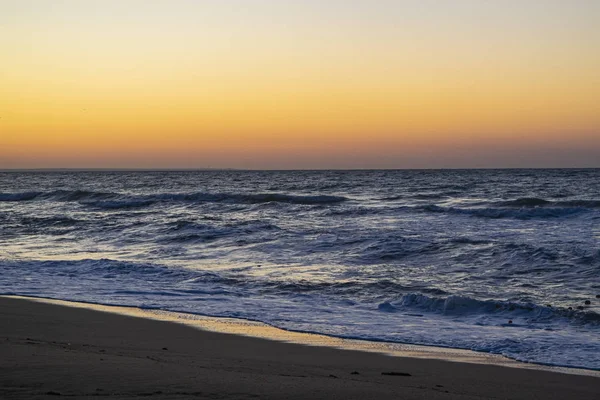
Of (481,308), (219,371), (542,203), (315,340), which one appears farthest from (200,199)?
(219,371)

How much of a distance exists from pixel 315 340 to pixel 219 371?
244 centimetres

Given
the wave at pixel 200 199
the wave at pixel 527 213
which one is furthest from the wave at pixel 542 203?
the wave at pixel 200 199

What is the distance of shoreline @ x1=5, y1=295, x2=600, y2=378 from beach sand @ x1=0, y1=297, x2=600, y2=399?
0.22m

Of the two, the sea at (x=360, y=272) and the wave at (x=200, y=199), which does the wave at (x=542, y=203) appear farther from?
the wave at (x=200, y=199)

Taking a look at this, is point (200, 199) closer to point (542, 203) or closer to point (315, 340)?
point (542, 203)

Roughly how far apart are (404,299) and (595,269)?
4490 mm

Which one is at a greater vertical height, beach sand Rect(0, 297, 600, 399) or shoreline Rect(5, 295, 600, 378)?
beach sand Rect(0, 297, 600, 399)

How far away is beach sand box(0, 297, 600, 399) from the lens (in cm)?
477

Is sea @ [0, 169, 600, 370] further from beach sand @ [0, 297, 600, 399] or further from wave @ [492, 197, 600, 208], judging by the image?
wave @ [492, 197, 600, 208]

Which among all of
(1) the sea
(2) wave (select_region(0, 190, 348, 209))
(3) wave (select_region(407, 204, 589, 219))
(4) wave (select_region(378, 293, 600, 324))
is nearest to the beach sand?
(1) the sea

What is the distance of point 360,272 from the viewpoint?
1323 cm

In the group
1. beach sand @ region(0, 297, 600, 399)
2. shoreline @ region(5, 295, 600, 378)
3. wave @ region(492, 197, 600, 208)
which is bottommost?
shoreline @ region(5, 295, 600, 378)

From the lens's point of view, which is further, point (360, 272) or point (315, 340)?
point (360, 272)

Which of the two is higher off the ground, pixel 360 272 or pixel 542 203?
pixel 542 203
